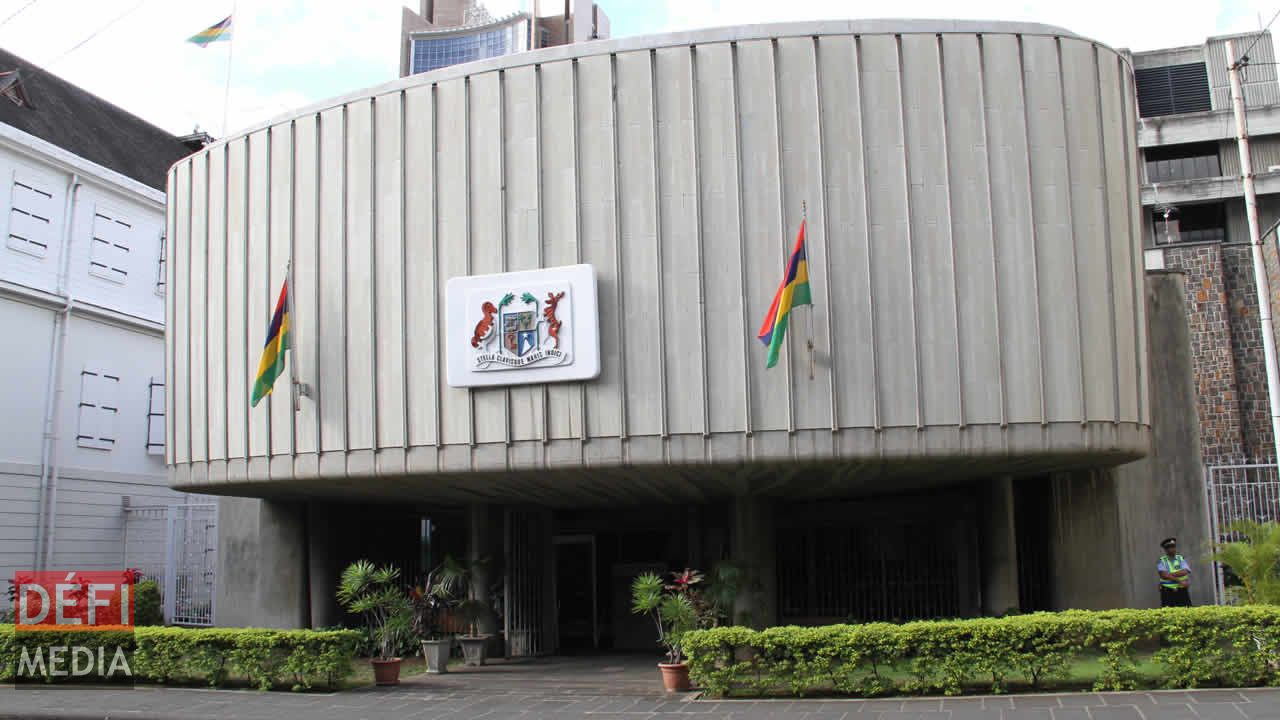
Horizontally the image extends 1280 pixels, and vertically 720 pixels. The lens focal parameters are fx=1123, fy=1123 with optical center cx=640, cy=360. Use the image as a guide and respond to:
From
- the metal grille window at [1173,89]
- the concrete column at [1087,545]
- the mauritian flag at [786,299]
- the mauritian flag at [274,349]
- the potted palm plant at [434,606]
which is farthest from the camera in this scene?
the metal grille window at [1173,89]

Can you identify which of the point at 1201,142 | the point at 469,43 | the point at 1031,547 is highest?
the point at 469,43

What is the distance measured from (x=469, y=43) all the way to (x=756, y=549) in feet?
213

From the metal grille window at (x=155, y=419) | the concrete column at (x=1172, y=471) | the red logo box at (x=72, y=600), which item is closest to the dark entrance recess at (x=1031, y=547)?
the concrete column at (x=1172, y=471)

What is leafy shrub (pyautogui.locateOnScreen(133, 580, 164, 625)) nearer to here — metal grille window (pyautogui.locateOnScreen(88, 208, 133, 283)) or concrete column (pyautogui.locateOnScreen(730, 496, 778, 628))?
metal grille window (pyautogui.locateOnScreen(88, 208, 133, 283))

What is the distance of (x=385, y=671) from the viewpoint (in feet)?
54.4

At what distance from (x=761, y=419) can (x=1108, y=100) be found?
685cm


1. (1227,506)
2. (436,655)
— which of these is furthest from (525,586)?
(1227,506)

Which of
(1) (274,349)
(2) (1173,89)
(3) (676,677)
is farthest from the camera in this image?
(2) (1173,89)

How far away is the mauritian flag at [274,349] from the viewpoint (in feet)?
54.1

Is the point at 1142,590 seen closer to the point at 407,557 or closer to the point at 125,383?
the point at 407,557

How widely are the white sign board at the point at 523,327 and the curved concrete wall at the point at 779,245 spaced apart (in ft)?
0.83

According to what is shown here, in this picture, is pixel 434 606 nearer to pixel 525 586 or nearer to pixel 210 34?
pixel 525 586

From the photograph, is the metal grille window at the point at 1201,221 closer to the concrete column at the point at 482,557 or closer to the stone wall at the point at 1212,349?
the stone wall at the point at 1212,349

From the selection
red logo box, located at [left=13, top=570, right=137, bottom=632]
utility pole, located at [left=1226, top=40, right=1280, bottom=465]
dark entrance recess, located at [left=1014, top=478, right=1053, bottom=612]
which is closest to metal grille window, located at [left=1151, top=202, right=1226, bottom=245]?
utility pole, located at [left=1226, top=40, right=1280, bottom=465]
